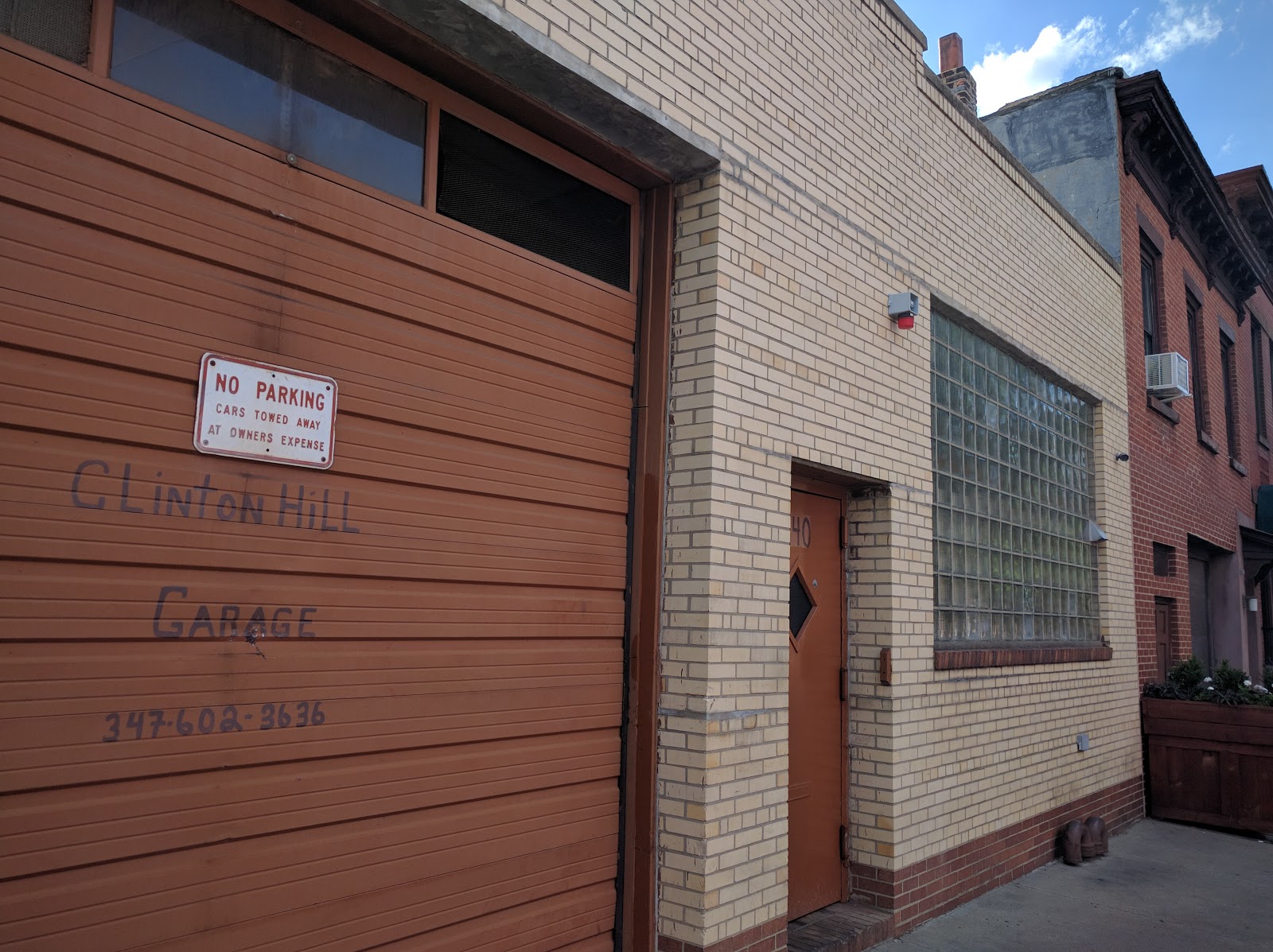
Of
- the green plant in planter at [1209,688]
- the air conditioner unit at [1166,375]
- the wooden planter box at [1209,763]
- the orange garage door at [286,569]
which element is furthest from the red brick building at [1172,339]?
the orange garage door at [286,569]

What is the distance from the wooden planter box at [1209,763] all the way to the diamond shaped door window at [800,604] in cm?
623

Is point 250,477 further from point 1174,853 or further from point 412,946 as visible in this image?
point 1174,853

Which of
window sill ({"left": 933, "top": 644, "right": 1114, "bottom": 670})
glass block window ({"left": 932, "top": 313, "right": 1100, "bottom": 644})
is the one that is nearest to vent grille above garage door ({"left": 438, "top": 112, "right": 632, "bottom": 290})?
glass block window ({"left": 932, "top": 313, "right": 1100, "bottom": 644})

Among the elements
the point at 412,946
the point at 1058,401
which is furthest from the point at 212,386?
the point at 1058,401

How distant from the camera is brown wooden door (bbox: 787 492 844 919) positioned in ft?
17.7

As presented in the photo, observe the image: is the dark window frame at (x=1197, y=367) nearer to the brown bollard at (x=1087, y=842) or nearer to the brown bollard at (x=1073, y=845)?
the brown bollard at (x=1087, y=842)

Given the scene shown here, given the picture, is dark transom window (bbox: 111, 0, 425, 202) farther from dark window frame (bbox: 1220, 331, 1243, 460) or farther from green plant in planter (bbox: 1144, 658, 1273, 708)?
dark window frame (bbox: 1220, 331, 1243, 460)

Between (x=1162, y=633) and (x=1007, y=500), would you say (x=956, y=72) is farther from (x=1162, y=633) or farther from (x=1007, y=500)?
(x=1162, y=633)

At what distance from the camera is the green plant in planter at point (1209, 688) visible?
9500 mm

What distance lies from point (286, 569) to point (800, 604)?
10.4 feet

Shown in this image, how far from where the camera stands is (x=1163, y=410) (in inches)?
442

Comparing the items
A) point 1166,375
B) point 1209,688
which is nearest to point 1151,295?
point 1166,375

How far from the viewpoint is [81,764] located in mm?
2668

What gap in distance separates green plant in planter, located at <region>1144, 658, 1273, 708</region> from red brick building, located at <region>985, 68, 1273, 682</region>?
0.23m
